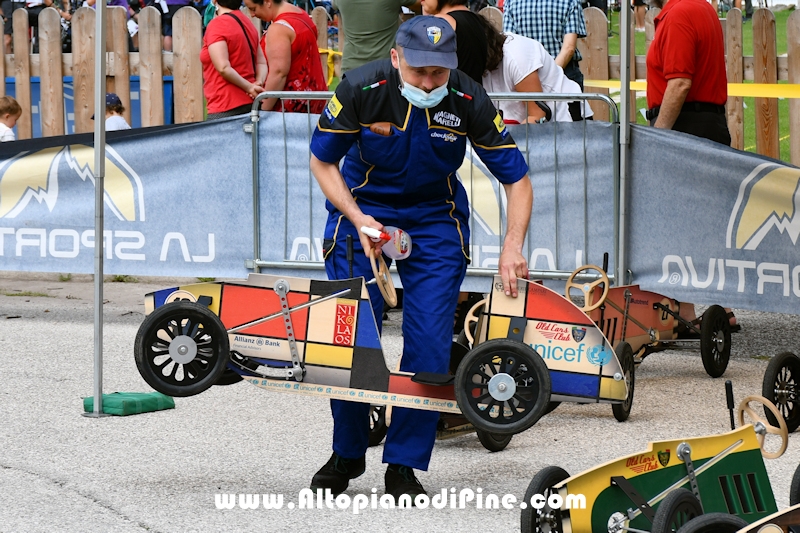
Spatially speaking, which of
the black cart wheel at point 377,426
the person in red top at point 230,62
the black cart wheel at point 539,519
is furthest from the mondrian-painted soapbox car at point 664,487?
the person in red top at point 230,62

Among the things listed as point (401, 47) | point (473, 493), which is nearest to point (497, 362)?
point (473, 493)

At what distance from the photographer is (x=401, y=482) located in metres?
4.85

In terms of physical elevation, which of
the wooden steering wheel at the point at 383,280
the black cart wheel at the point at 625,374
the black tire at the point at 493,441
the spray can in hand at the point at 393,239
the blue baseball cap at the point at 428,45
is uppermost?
the blue baseball cap at the point at 428,45

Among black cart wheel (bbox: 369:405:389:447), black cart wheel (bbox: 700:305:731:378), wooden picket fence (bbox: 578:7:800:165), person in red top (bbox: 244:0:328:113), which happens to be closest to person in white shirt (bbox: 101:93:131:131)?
person in red top (bbox: 244:0:328:113)

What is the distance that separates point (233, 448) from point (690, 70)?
3887mm

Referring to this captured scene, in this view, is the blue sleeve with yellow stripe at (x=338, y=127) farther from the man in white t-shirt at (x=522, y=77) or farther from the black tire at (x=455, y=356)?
the man in white t-shirt at (x=522, y=77)

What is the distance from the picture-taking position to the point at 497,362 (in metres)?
4.50

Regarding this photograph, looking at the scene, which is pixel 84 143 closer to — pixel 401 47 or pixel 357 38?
pixel 357 38

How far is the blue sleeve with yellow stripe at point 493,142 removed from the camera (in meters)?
4.82

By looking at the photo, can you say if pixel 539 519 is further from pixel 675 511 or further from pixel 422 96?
pixel 422 96

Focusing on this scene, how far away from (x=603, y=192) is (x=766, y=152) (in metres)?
3.64

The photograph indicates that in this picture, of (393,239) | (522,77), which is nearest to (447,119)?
(393,239)

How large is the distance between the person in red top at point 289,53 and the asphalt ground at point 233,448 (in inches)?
79.4

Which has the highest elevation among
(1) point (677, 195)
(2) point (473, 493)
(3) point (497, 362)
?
(1) point (677, 195)
